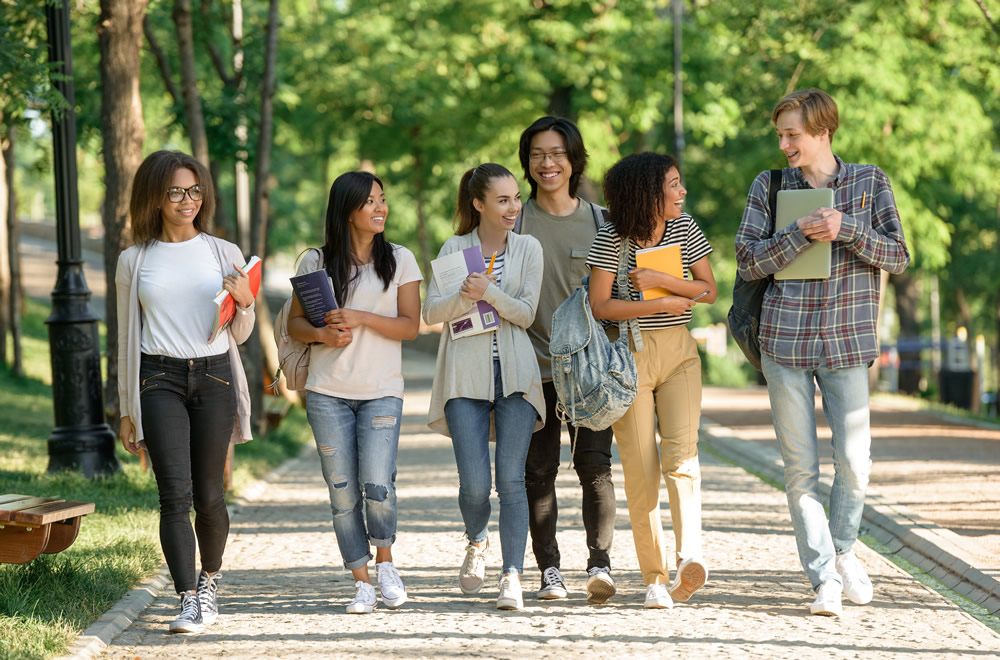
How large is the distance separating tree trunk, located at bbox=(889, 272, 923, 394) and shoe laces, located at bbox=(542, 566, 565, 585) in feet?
84.8

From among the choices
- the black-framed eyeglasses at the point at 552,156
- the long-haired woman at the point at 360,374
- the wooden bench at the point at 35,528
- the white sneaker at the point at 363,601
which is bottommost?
the white sneaker at the point at 363,601

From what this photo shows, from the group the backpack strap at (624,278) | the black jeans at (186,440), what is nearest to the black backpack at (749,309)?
the backpack strap at (624,278)

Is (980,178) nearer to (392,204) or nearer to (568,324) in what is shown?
(568,324)

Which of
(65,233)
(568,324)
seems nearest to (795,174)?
(568,324)

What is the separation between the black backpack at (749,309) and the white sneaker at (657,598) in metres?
1.11

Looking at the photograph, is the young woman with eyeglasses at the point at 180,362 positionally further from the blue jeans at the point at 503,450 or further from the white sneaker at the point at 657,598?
the white sneaker at the point at 657,598

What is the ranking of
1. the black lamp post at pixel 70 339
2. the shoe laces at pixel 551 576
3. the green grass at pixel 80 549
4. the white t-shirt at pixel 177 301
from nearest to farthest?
1. the green grass at pixel 80 549
2. the white t-shirt at pixel 177 301
3. the shoe laces at pixel 551 576
4. the black lamp post at pixel 70 339

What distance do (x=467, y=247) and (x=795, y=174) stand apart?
5.05 ft

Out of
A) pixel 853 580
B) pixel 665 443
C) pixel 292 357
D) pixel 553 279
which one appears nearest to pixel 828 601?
pixel 853 580

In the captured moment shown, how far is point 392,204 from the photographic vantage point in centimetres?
4044

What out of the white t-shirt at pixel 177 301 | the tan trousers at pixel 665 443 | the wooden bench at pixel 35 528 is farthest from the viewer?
the tan trousers at pixel 665 443

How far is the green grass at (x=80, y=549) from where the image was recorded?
5.27 meters

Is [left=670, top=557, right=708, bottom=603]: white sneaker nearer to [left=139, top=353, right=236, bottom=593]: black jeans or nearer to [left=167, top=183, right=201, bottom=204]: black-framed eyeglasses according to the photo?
[left=139, top=353, right=236, bottom=593]: black jeans

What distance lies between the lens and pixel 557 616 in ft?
18.8
